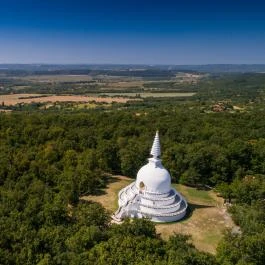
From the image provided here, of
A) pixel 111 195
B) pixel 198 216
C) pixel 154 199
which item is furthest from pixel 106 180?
pixel 198 216

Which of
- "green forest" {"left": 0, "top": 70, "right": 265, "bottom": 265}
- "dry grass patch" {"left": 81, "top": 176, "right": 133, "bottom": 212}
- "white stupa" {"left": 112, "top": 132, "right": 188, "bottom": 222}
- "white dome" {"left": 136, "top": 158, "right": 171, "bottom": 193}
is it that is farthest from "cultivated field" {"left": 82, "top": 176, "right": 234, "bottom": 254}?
"white dome" {"left": 136, "top": 158, "right": 171, "bottom": 193}

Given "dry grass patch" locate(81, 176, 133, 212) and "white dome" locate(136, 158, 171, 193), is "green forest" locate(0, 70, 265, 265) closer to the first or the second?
"dry grass patch" locate(81, 176, 133, 212)

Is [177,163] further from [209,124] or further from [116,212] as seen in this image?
[209,124]

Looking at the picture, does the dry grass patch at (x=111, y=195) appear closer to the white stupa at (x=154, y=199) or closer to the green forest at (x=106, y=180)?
the green forest at (x=106, y=180)

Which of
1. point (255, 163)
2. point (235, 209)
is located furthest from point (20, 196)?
point (255, 163)

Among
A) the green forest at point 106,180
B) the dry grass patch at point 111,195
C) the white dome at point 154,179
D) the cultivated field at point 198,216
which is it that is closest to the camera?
the green forest at point 106,180

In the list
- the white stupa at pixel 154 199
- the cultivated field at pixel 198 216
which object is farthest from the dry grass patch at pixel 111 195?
the white stupa at pixel 154 199
